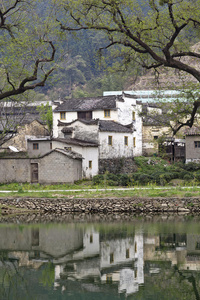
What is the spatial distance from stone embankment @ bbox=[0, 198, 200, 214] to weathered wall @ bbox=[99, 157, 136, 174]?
1337cm

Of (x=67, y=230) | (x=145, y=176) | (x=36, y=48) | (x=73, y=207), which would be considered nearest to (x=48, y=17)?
(x=36, y=48)

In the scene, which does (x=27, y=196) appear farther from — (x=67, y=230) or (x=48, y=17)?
(x=48, y=17)

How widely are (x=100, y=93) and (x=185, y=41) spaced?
72875 millimetres

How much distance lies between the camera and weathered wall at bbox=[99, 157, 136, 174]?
4402 cm

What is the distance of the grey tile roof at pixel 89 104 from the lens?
52.7 m

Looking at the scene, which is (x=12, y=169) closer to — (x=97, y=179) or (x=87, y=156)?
(x=87, y=156)

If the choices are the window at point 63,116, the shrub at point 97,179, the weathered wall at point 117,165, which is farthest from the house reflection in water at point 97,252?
the window at point 63,116

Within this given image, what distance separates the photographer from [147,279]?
1500 centimetres

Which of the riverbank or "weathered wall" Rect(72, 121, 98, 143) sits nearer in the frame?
the riverbank

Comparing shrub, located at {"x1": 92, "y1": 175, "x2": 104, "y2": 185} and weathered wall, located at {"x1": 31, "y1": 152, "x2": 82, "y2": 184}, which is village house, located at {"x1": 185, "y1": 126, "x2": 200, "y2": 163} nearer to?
shrub, located at {"x1": 92, "y1": 175, "x2": 104, "y2": 185}

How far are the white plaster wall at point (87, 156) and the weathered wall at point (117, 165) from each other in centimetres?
101

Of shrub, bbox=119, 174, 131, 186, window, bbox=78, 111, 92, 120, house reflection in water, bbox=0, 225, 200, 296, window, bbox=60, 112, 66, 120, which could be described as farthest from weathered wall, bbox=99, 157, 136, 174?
house reflection in water, bbox=0, 225, 200, 296

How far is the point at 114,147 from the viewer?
4575cm

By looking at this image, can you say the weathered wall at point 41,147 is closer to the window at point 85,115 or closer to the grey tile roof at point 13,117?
the grey tile roof at point 13,117
